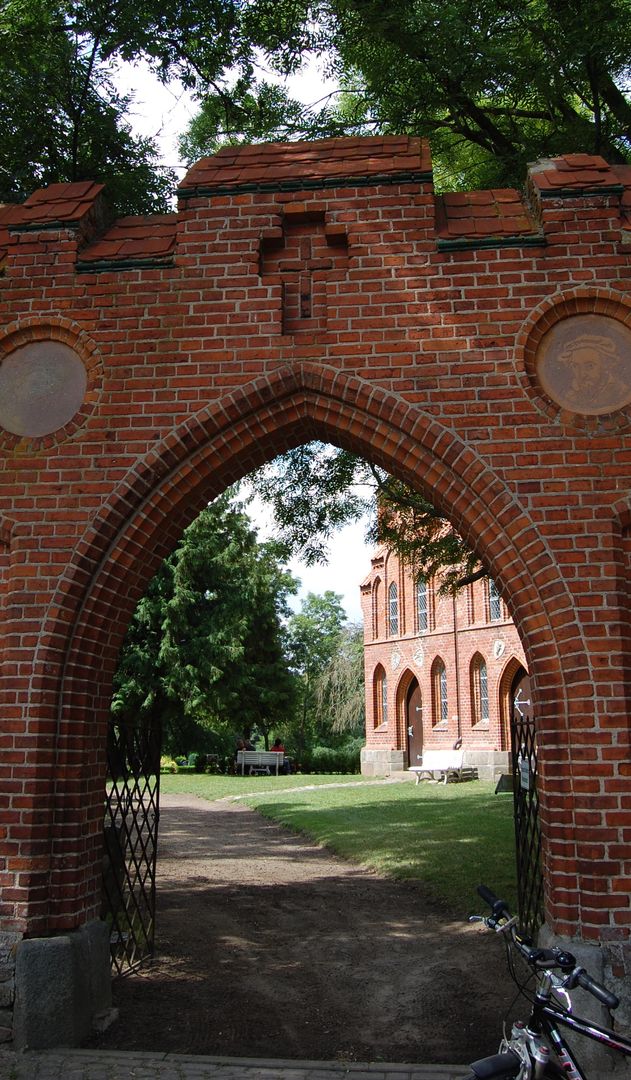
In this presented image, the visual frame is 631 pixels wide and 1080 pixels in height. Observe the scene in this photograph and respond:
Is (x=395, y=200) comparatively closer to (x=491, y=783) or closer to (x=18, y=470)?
(x=18, y=470)

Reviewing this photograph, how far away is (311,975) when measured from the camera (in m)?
6.36

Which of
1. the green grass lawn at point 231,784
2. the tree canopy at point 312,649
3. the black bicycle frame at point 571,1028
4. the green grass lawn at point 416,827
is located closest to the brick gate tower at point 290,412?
the black bicycle frame at point 571,1028

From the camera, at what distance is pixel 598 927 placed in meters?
4.48

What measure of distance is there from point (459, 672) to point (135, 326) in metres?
23.8

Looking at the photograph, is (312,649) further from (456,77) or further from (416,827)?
(456,77)

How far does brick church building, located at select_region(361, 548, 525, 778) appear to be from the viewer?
2598cm

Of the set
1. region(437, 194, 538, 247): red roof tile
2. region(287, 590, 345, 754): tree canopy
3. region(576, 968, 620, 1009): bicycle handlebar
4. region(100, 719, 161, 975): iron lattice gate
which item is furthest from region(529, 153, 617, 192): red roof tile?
region(287, 590, 345, 754): tree canopy

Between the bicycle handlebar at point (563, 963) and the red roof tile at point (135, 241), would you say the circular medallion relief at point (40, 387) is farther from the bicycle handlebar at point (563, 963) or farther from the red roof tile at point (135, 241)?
the bicycle handlebar at point (563, 963)

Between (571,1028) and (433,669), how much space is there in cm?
2718

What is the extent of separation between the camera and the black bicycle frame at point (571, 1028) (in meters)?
2.80

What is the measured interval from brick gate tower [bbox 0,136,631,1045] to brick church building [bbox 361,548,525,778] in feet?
62.8

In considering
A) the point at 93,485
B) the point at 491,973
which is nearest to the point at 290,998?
the point at 491,973

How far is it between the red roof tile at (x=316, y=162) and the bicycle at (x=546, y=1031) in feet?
14.6

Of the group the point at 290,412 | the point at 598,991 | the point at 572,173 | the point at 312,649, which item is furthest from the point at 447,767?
the point at 312,649
